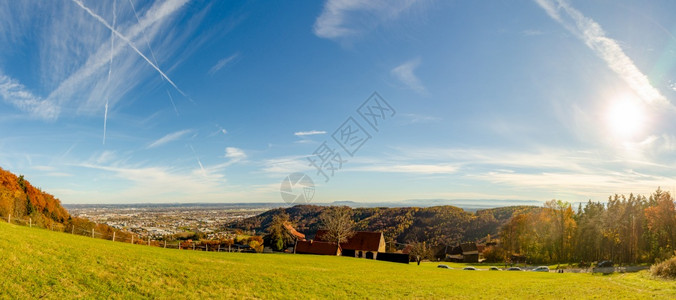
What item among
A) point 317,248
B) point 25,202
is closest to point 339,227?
point 317,248

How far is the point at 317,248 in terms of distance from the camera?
207ft

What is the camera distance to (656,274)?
28.4 metres

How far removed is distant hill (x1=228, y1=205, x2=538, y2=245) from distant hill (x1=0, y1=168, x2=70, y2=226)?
84.5 meters

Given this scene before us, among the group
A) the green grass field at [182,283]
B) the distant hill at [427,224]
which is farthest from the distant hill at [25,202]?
the distant hill at [427,224]

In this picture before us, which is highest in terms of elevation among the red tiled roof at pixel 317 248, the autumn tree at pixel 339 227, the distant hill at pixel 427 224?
the autumn tree at pixel 339 227

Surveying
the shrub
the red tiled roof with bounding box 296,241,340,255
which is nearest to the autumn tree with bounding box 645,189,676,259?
the shrub

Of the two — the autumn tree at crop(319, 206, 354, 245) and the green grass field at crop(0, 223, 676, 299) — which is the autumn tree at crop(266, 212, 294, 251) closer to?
the autumn tree at crop(319, 206, 354, 245)

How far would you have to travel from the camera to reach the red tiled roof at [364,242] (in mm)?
68500

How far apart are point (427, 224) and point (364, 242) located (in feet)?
307

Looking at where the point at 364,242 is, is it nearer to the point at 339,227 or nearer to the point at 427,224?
the point at 339,227

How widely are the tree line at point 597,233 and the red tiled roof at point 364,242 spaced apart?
33.5 m

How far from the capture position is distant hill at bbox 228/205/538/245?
141 m

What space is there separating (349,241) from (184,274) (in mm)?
56189

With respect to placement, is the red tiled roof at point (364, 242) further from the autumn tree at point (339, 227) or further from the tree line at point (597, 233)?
the tree line at point (597, 233)
